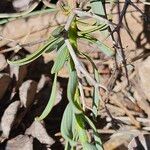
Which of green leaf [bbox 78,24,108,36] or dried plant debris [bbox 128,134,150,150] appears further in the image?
dried plant debris [bbox 128,134,150,150]

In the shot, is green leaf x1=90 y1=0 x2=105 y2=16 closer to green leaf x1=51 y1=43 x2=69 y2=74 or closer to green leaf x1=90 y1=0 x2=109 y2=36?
green leaf x1=90 y1=0 x2=109 y2=36

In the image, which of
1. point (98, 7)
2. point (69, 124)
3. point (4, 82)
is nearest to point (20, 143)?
point (4, 82)

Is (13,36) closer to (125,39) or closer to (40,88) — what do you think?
(40,88)

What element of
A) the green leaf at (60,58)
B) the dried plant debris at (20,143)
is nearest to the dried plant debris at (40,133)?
Result: the dried plant debris at (20,143)

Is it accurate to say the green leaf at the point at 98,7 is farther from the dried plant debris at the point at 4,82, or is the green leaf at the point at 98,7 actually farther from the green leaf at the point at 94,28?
the dried plant debris at the point at 4,82

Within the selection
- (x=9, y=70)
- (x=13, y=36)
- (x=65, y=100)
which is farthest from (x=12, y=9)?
(x=65, y=100)

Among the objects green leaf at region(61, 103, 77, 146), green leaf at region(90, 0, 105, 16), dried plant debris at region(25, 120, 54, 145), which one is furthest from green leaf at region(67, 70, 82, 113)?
dried plant debris at region(25, 120, 54, 145)
